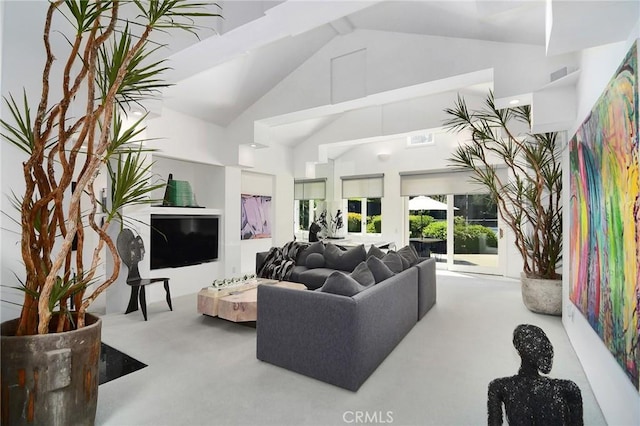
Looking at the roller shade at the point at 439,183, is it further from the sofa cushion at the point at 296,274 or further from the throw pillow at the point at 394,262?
the throw pillow at the point at 394,262

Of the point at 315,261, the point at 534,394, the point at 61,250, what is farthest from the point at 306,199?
the point at 534,394

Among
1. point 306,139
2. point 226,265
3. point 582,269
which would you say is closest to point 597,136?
point 582,269

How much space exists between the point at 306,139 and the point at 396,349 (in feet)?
18.2

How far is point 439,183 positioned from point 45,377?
22.1 feet

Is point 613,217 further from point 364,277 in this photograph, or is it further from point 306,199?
point 306,199

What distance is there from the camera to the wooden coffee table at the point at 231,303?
127 inches

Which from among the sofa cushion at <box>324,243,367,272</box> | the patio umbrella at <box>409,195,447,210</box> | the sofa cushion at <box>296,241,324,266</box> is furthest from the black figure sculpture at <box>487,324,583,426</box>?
the patio umbrella at <box>409,195,447,210</box>

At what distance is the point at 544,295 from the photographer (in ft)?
12.8

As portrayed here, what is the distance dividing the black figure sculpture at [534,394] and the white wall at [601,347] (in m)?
0.41

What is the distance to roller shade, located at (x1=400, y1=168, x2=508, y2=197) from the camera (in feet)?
21.4

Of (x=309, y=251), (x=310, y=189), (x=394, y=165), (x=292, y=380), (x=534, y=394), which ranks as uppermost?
(x=394, y=165)

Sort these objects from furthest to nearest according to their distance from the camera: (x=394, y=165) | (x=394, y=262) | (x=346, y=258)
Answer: (x=394, y=165), (x=346, y=258), (x=394, y=262)

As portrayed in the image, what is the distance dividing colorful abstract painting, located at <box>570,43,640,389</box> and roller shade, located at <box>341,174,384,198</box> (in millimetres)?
5204

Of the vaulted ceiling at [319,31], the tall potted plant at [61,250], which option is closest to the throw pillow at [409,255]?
the vaulted ceiling at [319,31]
